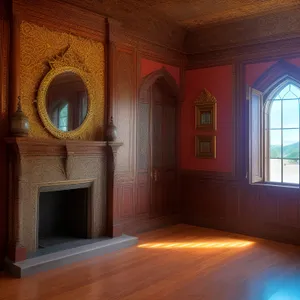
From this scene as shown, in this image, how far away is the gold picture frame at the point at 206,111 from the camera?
638 centimetres

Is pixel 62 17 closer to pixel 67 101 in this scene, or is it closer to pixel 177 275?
pixel 67 101

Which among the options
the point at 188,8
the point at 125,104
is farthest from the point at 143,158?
the point at 188,8

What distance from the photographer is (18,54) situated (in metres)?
4.29

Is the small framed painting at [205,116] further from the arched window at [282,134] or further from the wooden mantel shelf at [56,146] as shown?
the wooden mantel shelf at [56,146]

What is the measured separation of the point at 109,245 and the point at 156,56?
3102 mm

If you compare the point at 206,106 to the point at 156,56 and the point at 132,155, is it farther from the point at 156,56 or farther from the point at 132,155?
the point at 132,155

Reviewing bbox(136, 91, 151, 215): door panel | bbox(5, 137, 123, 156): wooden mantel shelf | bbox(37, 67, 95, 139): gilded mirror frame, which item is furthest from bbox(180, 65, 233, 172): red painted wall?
bbox(37, 67, 95, 139): gilded mirror frame

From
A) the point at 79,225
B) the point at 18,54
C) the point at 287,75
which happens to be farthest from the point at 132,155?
the point at 287,75

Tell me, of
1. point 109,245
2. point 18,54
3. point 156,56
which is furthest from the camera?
point 156,56

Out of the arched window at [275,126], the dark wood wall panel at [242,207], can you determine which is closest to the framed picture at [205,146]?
the dark wood wall panel at [242,207]

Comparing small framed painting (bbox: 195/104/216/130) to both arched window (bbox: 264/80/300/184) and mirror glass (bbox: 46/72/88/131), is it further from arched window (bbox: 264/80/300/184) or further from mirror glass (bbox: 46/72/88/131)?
mirror glass (bbox: 46/72/88/131)

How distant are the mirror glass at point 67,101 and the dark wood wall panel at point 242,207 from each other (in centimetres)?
249

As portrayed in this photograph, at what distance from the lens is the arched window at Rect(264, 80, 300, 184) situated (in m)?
5.76

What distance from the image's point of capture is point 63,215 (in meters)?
5.42
